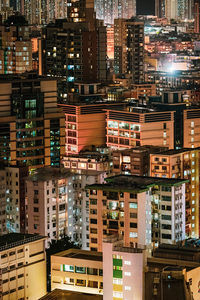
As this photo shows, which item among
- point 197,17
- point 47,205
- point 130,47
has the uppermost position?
point 197,17

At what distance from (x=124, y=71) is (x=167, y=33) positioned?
4105cm

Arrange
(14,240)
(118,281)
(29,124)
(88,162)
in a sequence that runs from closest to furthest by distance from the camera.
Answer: (118,281)
(14,240)
(88,162)
(29,124)

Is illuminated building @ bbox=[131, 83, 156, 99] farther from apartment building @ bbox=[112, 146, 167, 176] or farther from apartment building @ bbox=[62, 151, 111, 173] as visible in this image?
apartment building @ bbox=[112, 146, 167, 176]

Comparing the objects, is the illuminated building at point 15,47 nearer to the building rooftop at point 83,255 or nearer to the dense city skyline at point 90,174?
the dense city skyline at point 90,174

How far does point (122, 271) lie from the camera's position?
27578 mm

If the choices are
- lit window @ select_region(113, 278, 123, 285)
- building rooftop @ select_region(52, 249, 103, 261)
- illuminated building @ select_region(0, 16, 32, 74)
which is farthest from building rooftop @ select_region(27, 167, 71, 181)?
illuminated building @ select_region(0, 16, 32, 74)

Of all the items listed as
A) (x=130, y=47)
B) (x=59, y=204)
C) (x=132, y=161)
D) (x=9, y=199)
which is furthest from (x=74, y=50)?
(x=59, y=204)

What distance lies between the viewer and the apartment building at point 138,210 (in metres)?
33.6

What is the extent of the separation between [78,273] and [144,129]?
2061 cm

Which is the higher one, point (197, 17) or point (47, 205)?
point (197, 17)

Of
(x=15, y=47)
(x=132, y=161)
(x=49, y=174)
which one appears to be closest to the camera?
(x=49, y=174)

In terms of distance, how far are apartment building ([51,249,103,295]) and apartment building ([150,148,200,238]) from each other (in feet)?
34.7

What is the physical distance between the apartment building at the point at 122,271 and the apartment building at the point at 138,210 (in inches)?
172

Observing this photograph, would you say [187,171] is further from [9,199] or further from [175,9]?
[175,9]
